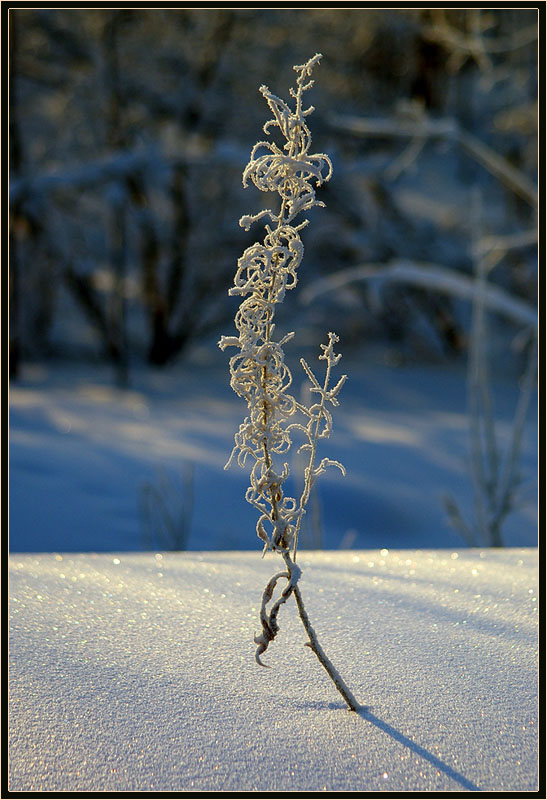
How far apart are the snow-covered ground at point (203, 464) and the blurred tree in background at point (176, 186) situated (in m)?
0.67

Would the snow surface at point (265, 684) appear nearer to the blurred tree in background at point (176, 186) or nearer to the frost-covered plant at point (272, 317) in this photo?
the frost-covered plant at point (272, 317)

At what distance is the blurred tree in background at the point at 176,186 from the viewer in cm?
491

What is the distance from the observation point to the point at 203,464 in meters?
3.48

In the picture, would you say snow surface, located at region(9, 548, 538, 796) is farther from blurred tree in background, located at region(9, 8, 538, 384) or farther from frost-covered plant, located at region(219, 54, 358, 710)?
blurred tree in background, located at region(9, 8, 538, 384)

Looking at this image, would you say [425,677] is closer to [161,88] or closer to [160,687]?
[160,687]

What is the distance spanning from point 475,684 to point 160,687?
0.41m

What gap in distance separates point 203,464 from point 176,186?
8.41ft

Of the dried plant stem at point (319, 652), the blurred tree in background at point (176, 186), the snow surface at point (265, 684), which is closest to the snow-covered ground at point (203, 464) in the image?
the blurred tree in background at point (176, 186)

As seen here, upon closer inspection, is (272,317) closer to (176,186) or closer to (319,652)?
(319,652)

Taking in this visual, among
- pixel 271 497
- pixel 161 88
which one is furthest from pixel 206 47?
pixel 271 497

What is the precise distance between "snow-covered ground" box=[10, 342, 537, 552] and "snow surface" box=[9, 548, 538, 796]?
89 cm

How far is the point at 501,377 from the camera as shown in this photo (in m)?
5.39

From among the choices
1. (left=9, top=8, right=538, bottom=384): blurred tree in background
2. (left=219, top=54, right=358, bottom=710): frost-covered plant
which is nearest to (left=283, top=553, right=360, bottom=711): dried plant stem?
(left=219, top=54, right=358, bottom=710): frost-covered plant

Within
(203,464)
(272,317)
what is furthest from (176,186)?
(272,317)
